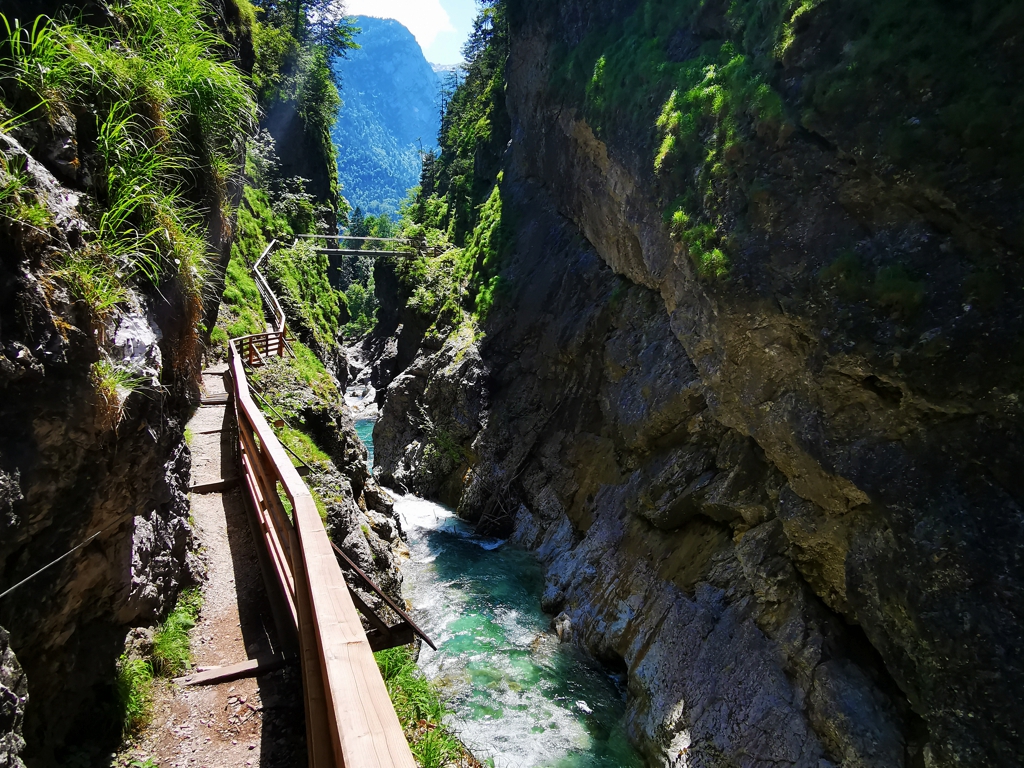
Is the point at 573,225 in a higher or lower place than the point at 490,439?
higher

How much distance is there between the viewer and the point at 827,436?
7930 millimetres

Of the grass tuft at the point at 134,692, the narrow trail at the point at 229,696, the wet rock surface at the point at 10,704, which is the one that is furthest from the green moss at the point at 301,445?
the wet rock surface at the point at 10,704

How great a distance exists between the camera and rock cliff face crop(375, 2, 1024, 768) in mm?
6242

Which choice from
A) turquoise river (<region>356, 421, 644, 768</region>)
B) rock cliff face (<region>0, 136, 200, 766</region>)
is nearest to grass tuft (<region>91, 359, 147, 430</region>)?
rock cliff face (<region>0, 136, 200, 766</region>)

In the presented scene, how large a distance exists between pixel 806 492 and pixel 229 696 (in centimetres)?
760

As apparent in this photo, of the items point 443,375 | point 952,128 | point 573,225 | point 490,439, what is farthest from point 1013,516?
point 443,375

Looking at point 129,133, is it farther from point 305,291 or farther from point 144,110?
point 305,291

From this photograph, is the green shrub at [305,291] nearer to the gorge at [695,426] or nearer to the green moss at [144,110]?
the gorge at [695,426]

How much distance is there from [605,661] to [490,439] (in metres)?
9.43

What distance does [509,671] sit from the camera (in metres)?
10.6

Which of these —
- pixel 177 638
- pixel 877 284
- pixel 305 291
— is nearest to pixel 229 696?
pixel 177 638

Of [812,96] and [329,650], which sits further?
[812,96]

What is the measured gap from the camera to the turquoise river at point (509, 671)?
28.9ft

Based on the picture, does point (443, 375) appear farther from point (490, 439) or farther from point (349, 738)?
point (349, 738)
